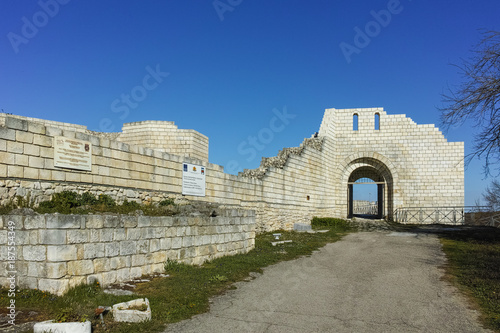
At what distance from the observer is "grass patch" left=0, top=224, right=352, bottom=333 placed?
5840mm

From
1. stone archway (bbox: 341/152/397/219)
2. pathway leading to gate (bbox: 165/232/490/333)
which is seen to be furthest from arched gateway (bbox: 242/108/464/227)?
pathway leading to gate (bbox: 165/232/490/333)

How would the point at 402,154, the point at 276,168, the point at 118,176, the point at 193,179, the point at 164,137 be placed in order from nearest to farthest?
the point at 118,176
the point at 193,179
the point at 276,168
the point at 164,137
the point at 402,154

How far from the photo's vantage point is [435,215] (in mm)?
26609

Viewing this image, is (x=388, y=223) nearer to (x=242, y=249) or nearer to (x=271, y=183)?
(x=271, y=183)

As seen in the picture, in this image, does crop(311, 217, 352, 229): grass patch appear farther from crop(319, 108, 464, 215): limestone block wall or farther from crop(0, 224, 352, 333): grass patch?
crop(0, 224, 352, 333): grass patch

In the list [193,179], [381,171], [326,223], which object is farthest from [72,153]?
[381,171]

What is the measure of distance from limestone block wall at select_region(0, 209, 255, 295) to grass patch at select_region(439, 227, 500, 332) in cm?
690

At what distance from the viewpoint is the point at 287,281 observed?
9.20 m

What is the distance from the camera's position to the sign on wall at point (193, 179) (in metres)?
14.0

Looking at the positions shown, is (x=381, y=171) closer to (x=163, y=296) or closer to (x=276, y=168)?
(x=276, y=168)

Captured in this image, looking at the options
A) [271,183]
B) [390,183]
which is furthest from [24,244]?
[390,183]

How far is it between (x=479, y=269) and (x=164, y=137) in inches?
676

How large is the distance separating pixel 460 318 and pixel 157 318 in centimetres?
520

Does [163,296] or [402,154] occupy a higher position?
[402,154]
